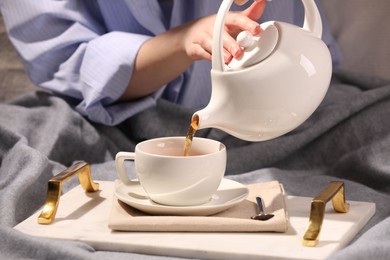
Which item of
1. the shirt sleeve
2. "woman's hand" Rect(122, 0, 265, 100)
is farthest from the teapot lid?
the shirt sleeve

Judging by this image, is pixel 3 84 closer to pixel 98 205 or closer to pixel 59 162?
pixel 59 162

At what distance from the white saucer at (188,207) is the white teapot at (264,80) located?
0.26 feet

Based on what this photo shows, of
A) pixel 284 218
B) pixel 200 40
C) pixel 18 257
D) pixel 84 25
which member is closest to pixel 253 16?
pixel 200 40

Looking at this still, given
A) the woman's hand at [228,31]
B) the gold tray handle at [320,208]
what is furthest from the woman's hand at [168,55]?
the gold tray handle at [320,208]

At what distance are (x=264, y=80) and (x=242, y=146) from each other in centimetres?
38

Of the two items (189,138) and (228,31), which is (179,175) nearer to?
(189,138)

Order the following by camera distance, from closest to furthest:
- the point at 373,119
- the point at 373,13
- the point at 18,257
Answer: the point at 18,257
the point at 373,119
the point at 373,13

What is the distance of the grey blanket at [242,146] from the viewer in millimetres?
959

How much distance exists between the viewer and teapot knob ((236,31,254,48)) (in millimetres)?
757

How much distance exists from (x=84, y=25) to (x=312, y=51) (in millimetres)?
579

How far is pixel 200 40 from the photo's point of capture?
3.01 ft

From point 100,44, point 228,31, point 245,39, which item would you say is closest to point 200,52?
point 228,31

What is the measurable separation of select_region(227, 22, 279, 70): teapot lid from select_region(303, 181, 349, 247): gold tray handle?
15cm

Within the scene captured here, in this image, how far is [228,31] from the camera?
0.86 metres
